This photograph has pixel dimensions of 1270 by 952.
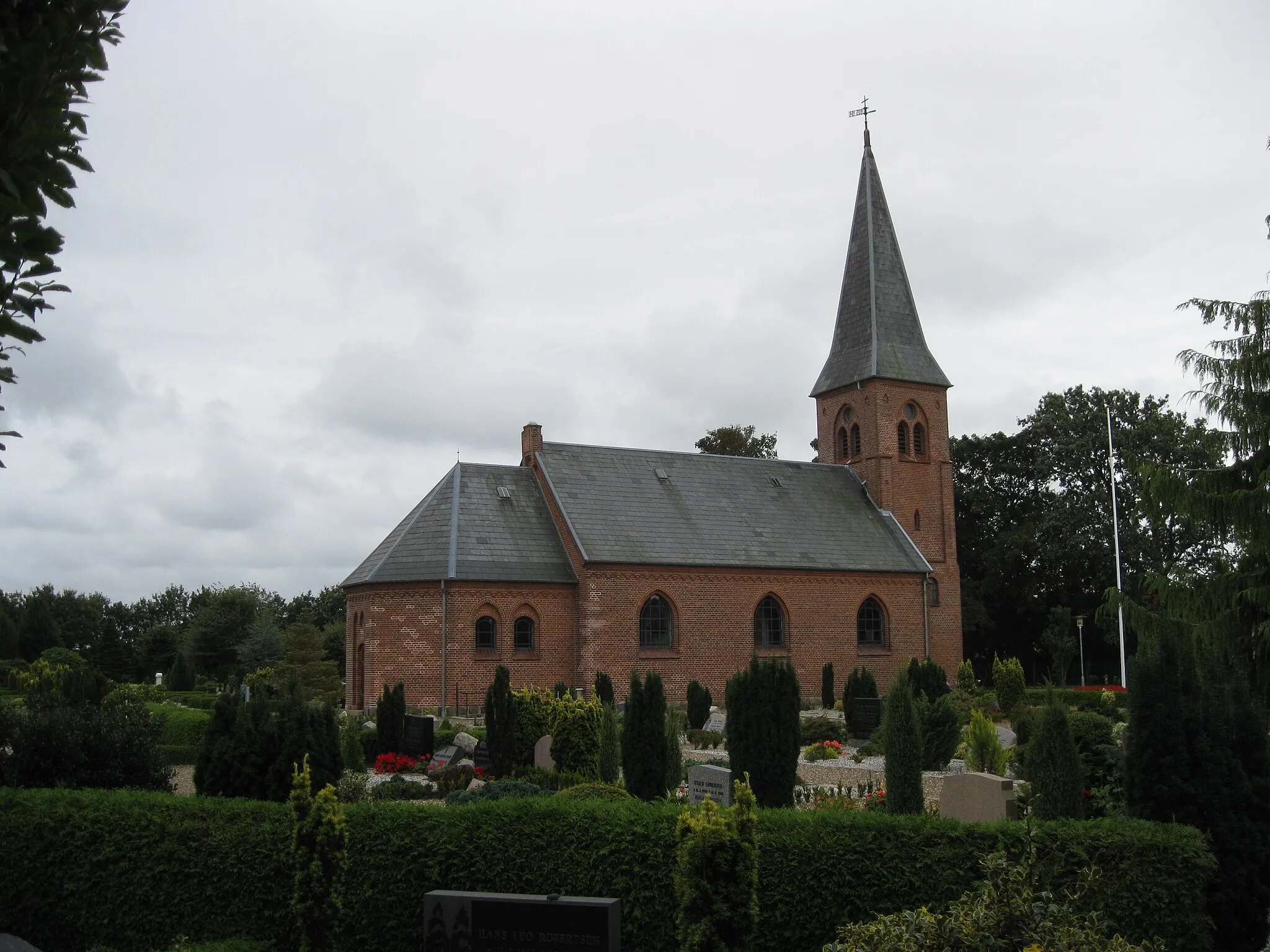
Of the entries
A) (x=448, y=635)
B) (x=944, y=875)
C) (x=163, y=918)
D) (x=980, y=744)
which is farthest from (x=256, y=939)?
(x=448, y=635)

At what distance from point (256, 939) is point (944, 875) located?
16.9ft

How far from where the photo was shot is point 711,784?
11.3 m

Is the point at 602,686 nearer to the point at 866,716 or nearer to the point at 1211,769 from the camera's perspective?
the point at 866,716

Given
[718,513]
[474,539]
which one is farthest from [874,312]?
[474,539]

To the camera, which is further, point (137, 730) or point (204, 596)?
point (204, 596)

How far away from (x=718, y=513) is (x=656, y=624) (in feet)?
14.3

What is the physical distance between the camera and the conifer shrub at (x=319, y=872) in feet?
25.0

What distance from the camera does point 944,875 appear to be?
7.45 metres

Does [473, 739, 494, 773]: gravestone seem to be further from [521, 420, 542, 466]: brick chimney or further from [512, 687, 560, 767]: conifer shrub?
[521, 420, 542, 466]: brick chimney

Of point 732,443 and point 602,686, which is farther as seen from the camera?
point 732,443

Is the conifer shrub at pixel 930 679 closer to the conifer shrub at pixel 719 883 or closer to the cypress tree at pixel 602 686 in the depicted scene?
the cypress tree at pixel 602 686

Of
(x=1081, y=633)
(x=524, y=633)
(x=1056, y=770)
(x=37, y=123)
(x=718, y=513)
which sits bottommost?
(x=1056, y=770)

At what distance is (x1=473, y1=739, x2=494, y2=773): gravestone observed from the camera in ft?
55.4

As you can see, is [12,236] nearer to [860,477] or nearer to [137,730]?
[137,730]
